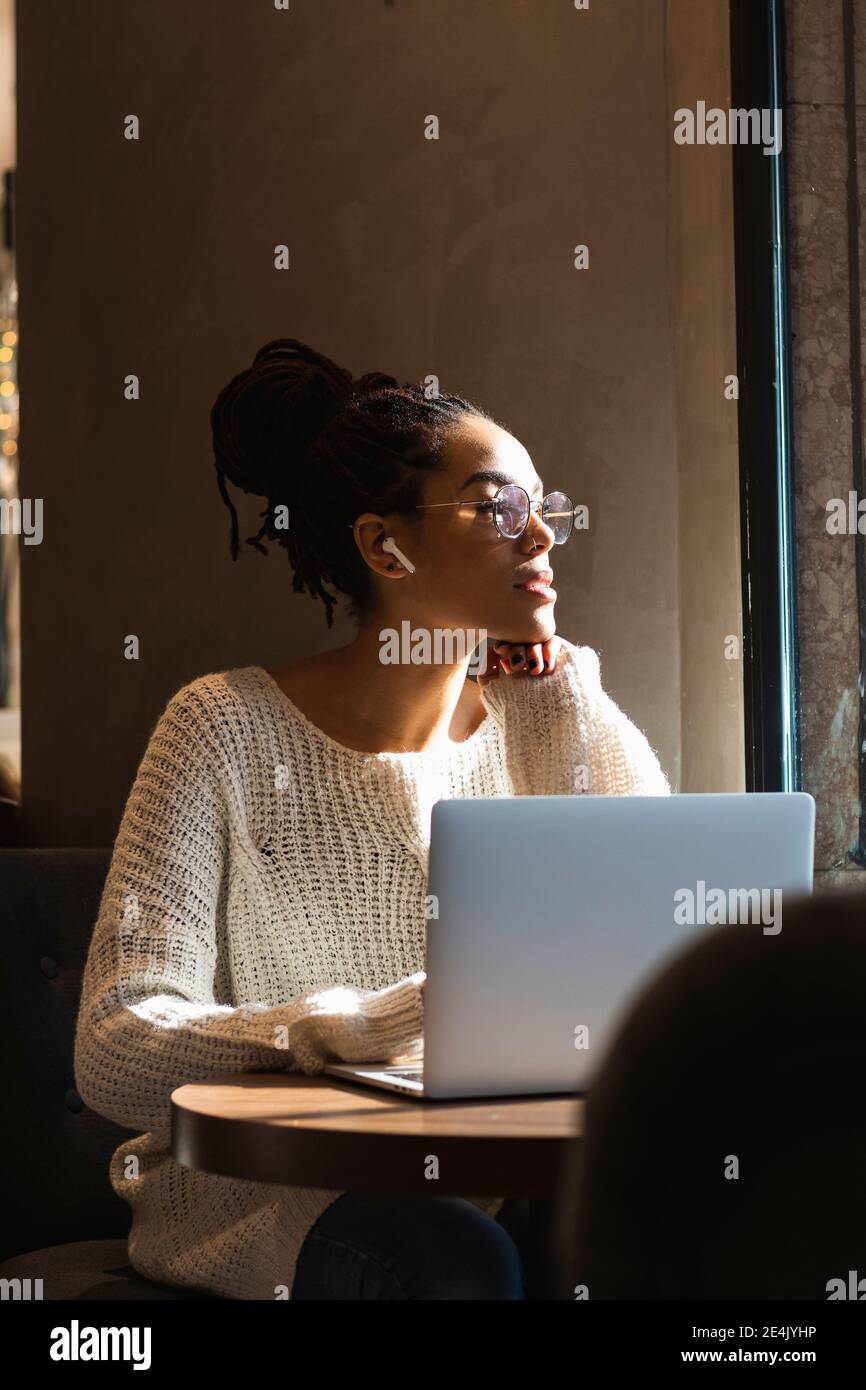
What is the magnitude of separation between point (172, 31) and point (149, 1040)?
180cm

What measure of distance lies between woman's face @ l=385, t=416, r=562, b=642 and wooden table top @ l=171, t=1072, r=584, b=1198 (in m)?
0.72

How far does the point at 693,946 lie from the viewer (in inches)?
19.3

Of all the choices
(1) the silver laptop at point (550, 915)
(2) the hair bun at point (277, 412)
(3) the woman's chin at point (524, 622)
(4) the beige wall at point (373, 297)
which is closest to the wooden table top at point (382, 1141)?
(1) the silver laptop at point (550, 915)

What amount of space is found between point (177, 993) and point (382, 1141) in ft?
1.56

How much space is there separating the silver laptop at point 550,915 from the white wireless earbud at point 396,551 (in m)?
0.75

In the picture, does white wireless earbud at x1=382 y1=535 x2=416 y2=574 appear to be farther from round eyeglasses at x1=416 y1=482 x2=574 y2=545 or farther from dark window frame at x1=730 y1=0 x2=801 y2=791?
dark window frame at x1=730 y1=0 x2=801 y2=791

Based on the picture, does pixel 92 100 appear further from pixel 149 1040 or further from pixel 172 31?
pixel 149 1040

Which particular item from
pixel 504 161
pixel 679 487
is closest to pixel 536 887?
pixel 679 487

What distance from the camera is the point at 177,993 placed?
5.08ft

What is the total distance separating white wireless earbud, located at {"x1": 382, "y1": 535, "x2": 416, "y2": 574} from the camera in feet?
6.41

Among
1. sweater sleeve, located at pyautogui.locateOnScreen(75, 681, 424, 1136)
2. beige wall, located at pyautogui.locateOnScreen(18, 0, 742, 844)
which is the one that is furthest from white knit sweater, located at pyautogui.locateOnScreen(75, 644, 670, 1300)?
beige wall, located at pyautogui.locateOnScreen(18, 0, 742, 844)

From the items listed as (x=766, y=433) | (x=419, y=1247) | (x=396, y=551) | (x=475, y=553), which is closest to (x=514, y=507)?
(x=475, y=553)

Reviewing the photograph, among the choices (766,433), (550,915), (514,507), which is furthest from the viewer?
(766,433)

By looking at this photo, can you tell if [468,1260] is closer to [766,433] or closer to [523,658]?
[523,658]
